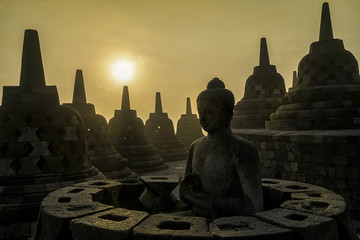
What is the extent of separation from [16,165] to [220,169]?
13.8 feet

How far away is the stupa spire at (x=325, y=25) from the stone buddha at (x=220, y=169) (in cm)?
843

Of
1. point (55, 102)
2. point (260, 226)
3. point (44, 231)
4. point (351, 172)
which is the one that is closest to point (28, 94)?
point (55, 102)

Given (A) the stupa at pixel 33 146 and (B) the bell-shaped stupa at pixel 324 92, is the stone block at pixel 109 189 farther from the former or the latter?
(B) the bell-shaped stupa at pixel 324 92

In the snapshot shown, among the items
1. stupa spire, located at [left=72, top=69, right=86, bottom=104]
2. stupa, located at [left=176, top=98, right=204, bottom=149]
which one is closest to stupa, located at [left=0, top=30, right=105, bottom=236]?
stupa spire, located at [left=72, top=69, right=86, bottom=104]

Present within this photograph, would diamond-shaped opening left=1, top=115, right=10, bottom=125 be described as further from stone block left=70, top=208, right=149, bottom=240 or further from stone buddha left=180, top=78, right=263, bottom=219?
stone buddha left=180, top=78, right=263, bottom=219

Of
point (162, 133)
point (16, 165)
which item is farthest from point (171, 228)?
point (162, 133)

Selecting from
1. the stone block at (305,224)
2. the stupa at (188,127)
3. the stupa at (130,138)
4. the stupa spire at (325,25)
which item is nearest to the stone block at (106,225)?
the stone block at (305,224)

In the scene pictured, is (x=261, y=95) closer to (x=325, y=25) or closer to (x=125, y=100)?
(x=325, y=25)

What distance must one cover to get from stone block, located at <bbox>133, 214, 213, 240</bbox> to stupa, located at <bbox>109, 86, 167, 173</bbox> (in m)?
11.9

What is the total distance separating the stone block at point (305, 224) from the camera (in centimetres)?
222

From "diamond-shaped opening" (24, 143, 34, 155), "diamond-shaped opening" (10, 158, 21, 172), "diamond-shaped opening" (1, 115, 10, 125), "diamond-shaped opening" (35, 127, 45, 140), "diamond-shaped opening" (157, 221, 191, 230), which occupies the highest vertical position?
"diamond-shaped opening" (1, 115, 10, 125)

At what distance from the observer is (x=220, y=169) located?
3.02m

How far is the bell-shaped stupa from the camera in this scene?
8.55m

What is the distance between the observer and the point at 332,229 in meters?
2.36
